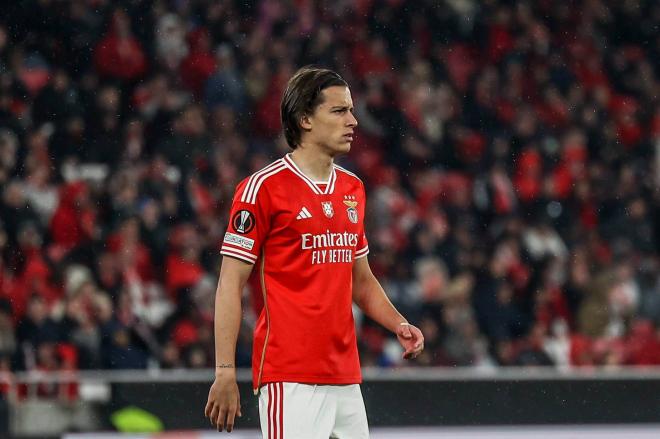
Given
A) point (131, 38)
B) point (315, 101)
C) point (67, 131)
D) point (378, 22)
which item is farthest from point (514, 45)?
point (315, 101)

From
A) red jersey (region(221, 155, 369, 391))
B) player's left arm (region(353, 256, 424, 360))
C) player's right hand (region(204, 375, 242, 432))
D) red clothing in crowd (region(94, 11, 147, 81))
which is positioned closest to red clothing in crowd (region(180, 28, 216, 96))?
red clothing in crowd (region(94, 11, 147, 81))

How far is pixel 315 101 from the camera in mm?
4578

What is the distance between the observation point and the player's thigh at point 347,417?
14.9ft

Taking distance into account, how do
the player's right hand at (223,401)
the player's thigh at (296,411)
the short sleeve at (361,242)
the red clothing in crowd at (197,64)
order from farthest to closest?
the red clothing in crowd at (197,64) < the short sleeve at (361,242) < the player's thigh at (296,411) < the player's right hand at (223,401)

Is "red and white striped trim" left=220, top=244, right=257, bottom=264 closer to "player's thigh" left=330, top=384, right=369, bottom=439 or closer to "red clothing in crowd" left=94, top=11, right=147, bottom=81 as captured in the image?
"player's thigh" left=330, top=384, right=369, bottom=439

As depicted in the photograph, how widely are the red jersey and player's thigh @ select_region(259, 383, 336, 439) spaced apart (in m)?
0.03

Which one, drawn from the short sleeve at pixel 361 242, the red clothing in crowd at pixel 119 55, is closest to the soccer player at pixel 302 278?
the short sleeve at pixel 361 242

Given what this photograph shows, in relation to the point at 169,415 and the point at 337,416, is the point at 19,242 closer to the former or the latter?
the point at 169,415

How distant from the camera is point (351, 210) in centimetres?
471

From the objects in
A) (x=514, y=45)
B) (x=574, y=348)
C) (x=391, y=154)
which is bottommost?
(x=574, y=348)

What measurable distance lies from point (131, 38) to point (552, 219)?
4336 mm

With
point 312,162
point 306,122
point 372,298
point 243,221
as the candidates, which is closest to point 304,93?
point 306,122

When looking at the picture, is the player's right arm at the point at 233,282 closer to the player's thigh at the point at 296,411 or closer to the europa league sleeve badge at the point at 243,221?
the europa league sleeve badge at the point at 243,221

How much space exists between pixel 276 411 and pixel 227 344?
289mm
